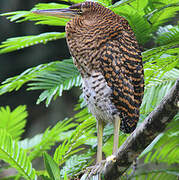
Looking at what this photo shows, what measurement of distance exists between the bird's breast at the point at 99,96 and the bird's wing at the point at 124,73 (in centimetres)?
2

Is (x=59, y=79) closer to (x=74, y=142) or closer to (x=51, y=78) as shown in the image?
(x=51, y=78)

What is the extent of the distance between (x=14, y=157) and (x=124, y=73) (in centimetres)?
59

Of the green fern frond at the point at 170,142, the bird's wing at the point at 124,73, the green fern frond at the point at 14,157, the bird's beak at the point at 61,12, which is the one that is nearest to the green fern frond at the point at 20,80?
the green fern frond at the point at 14,157

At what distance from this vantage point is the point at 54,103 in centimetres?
438

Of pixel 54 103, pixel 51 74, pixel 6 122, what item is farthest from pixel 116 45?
pixel 54 103

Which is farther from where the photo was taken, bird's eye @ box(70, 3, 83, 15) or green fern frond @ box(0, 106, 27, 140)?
green fern frond @ box(0, 106, 27, 140)

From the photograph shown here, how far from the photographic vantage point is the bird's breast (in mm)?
1435

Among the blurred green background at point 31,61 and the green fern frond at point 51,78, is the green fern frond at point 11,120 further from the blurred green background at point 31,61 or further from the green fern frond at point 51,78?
the blurred green background at point 31,61

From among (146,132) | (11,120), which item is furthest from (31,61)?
(146,132)

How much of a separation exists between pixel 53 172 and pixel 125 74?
0.47m

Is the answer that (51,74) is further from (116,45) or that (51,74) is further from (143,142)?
(143,142)

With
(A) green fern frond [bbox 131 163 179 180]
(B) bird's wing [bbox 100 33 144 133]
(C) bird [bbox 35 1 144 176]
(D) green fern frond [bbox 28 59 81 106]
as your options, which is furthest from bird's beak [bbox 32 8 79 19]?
(A) green fern frond [bbox 131 163 179 180]

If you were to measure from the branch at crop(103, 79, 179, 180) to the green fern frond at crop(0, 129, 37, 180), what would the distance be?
0.39 metres

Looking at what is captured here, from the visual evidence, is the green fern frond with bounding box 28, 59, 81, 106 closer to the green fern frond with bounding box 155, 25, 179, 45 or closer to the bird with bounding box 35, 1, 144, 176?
the bird with bounding box 35, 1, 144, 176
